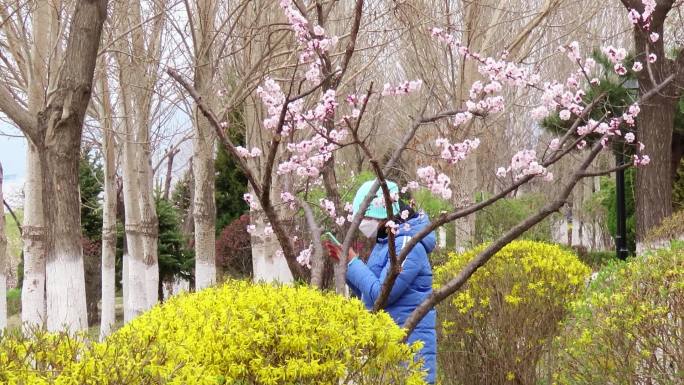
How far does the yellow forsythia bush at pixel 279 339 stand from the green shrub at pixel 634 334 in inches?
38.4

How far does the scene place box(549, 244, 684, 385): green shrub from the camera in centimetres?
328

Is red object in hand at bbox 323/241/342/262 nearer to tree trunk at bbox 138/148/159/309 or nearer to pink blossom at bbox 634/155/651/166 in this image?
pink blossom at bbox 634/155/651/166

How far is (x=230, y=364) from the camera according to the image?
2609 mm

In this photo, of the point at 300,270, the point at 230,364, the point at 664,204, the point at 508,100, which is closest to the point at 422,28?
the point at 664,204

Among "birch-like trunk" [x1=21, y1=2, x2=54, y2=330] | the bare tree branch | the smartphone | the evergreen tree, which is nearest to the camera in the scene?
the smartphone

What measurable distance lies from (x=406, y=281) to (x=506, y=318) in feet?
5.85

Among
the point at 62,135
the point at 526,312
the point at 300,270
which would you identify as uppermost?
the point at 62,135

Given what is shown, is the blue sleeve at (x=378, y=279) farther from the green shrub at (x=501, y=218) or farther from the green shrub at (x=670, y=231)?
the green shrub at (x=501, y=218)

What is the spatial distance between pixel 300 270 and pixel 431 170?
4.80ft

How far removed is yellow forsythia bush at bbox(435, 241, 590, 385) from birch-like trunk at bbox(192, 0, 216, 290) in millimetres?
4150

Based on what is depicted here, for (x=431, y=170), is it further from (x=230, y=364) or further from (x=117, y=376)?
(x=117, y=376)

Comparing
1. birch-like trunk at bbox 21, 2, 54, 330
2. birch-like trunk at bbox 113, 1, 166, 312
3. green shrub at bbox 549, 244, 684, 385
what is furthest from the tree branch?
birch-like trunk at bbox 113, 1, 166, 312

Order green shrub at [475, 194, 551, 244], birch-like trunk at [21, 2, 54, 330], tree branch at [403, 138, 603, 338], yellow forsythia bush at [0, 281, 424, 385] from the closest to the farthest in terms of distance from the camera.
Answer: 1. yellow forsythia bush at [0, 281, 424, 385]
2. tree branch at [403, 138, 603, 338]
3. birch-like trunk at [21, 2, 54, 330]
4. green shrub at [475, 194, 551, 244]

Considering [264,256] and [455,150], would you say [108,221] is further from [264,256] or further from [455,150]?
[455,150]
